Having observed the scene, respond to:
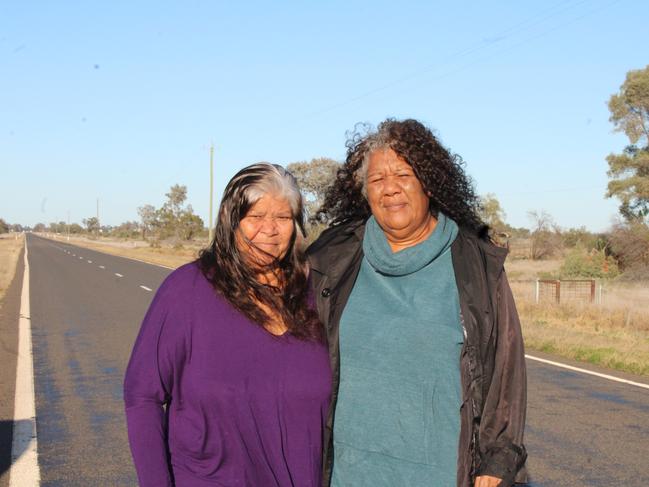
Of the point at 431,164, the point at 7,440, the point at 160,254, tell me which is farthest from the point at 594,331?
the point at 160,254

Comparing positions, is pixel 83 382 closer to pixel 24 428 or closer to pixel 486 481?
pixel 24 428

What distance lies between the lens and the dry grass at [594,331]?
36.2 feet

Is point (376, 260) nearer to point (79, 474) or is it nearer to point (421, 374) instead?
point (421, 374)

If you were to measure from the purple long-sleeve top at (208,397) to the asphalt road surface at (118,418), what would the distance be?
10.8 feet

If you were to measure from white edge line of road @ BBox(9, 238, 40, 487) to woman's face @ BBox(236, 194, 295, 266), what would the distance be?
3570mm

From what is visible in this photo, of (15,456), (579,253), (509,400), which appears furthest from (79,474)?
(579,253)

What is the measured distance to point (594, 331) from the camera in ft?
46.8

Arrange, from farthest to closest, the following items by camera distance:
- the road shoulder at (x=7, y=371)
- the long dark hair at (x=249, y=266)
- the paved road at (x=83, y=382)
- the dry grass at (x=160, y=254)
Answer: the dry grass at (x=160, y=254) → the road shoulder at (x=7, y=371) → the paved road at (x=83, y=382) → the long dark hair at (x=249, y=266)

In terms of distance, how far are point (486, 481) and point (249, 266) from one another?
103cm

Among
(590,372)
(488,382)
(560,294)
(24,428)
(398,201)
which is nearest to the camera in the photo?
(488,382)

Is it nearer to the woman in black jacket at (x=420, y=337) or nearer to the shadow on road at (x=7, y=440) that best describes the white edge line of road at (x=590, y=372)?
the shadow on road at (x=7, y=440)

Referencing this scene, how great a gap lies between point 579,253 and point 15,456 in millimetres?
28577

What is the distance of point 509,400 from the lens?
2551mm

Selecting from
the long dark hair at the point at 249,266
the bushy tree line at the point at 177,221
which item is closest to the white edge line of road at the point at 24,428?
the long dark hair at the point at 249,266
